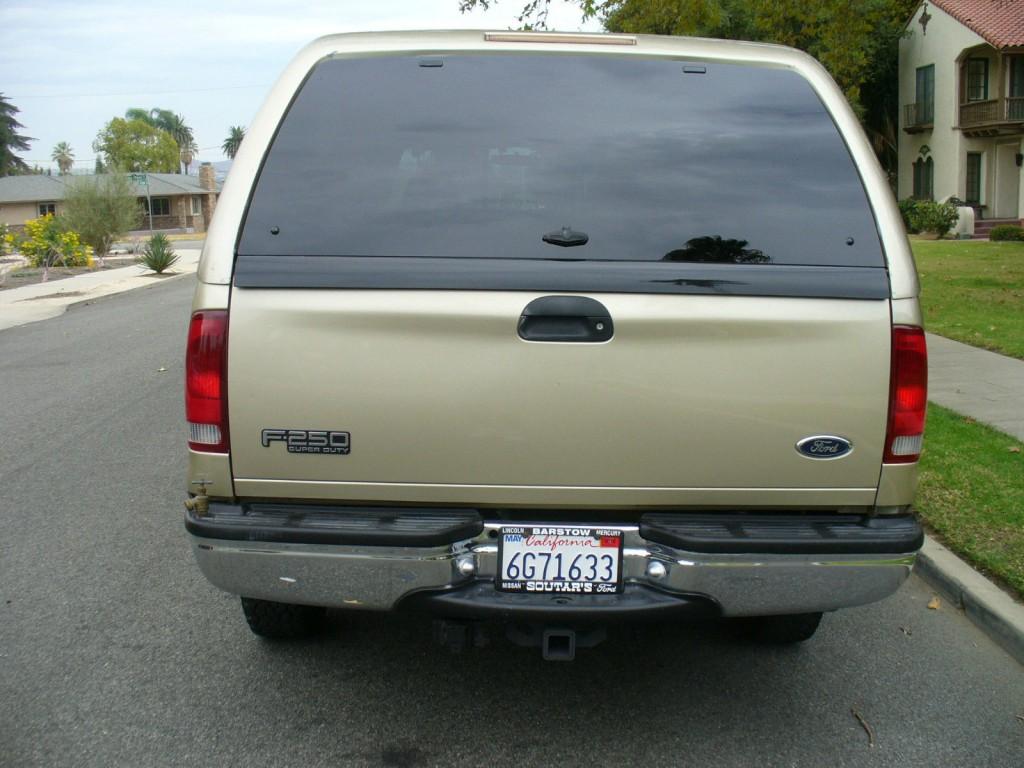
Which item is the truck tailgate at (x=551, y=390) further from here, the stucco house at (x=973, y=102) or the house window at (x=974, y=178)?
the house window at (x=974, y=178)

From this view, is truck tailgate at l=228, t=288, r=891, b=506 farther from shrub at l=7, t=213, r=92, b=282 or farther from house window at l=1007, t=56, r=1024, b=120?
house window at l=1007, t=56, r=1024, b=120

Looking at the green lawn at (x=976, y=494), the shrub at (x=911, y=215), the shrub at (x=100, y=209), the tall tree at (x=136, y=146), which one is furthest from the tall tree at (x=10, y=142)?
the green lawn at (x=976, y=494)

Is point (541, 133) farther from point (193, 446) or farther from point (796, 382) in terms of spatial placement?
point (193, 446)

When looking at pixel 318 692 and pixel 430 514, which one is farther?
pixel 318 692

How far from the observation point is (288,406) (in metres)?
3.06

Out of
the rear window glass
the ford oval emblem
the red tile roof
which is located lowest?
the ford oval emblem

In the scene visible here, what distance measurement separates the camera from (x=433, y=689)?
3836 millimetres

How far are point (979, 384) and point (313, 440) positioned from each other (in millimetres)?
7460

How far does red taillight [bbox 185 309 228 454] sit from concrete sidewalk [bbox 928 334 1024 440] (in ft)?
18.6

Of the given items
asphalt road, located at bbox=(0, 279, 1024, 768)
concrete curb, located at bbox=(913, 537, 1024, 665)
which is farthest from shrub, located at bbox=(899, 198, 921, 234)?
asphalt road, located at bbox=(0, 279, 1024, 768)

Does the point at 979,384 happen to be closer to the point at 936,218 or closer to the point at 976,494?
the point at 976,494

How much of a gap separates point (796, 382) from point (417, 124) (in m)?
1.39

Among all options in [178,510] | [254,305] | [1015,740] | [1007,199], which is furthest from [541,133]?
[1007,199]

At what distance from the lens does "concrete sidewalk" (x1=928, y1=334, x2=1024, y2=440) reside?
777 centimetres
